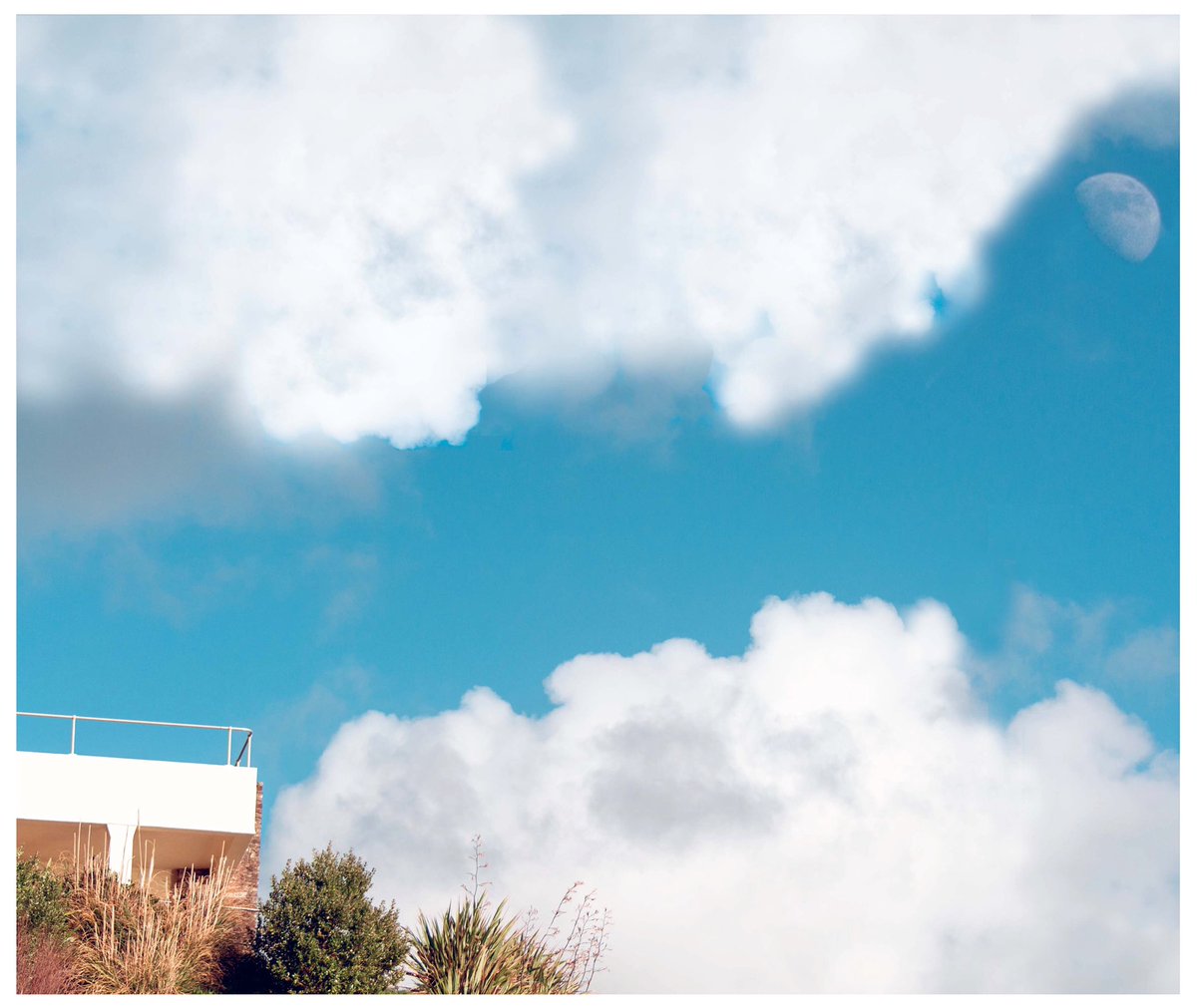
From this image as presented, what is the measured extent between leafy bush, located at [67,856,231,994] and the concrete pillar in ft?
4.70

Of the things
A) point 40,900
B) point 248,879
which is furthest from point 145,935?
point 248,879

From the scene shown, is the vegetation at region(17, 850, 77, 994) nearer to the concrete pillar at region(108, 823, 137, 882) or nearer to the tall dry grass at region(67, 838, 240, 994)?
the tall dry grass at region(67, 838, 240, 994)

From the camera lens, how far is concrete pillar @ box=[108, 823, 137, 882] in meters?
18.4

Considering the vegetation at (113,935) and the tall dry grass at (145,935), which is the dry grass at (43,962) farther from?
the tall dry grass at (145,935)

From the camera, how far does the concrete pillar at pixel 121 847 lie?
1838cm

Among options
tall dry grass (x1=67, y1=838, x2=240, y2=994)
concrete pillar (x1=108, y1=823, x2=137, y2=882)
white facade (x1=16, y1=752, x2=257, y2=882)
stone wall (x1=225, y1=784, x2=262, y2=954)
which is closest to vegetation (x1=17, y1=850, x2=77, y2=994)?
tall dry grass (x1=67, y1=838, x2=240, y2=994)

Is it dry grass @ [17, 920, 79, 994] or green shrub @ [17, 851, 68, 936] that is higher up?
green shrub @ [17, 851, 68, 936]

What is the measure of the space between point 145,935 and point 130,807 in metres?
3.77

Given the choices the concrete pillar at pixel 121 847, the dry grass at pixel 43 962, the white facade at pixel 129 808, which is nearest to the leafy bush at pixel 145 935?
the dry grass at pixel 43 962
